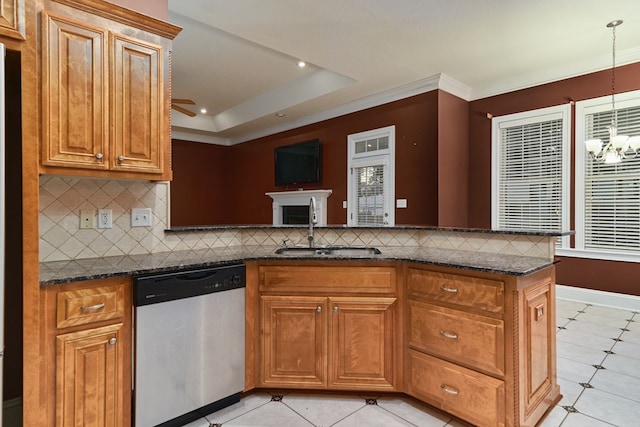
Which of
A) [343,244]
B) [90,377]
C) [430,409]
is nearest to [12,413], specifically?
[90,377]

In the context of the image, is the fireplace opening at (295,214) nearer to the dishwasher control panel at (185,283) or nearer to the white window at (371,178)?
the white window at (371,178)

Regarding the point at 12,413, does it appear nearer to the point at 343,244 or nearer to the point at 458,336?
the point at 343,244

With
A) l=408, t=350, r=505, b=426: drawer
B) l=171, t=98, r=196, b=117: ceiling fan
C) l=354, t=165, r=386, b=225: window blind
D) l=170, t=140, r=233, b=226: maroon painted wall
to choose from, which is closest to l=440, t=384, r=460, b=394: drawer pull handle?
l=408, t=350, r=505, b=426: drawer

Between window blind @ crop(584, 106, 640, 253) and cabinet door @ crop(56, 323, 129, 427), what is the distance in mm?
4903

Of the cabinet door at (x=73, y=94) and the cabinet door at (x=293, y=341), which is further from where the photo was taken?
the cabinet door at (x=293, y=341)

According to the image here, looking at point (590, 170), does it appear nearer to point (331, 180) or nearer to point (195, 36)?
point (331, 180)

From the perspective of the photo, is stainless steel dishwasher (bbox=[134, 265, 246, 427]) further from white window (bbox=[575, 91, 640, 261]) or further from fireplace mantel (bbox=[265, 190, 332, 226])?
white window (bbox=[575, 91, 640, 261])

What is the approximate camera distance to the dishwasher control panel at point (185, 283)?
5.46ft

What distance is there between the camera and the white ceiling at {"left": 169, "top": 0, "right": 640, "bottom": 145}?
2973mm

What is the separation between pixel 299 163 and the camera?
6234mm

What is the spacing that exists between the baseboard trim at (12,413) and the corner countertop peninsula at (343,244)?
0.71m

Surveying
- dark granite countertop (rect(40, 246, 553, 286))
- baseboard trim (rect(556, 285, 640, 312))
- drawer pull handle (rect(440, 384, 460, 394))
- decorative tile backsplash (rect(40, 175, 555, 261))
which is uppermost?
decorative tile backsplash (rect(40, 175, 555, 261))

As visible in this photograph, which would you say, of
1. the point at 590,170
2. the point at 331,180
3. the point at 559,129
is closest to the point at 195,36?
the point at 331,180

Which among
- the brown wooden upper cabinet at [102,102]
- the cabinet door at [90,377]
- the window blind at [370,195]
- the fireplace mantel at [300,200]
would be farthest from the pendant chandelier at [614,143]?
the cabinet door at [90,377]
